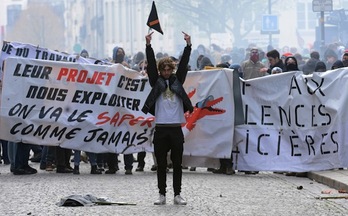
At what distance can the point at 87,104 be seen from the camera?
1953 centimetres

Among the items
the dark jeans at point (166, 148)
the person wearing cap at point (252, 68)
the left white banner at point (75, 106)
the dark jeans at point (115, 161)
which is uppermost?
the person wearing cap at point (252, 68)

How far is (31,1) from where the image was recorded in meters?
167

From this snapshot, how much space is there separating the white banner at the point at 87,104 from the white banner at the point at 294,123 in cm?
48

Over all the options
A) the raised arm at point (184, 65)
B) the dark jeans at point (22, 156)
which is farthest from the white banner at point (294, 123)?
the raised arm at point (184, 65)

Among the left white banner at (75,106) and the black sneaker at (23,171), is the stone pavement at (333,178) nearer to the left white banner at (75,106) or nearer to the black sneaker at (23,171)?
the left white banner at (75,106)

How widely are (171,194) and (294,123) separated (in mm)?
3933

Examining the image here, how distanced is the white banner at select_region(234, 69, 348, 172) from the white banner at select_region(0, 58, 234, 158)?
48 centimetres

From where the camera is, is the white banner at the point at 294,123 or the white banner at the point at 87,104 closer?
the white banner at the point at 294,123

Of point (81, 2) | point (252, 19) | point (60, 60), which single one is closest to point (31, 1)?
point (81, 2)

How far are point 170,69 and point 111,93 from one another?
5.12 metres

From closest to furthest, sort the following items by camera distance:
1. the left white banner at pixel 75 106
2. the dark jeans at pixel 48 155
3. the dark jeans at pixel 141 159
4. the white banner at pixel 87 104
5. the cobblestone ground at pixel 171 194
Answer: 1. the cobblestone ground at pixel 171 194
2. the white banner at pixel 87 104
3. the left white banner at pixel 75 106
4. the dark jeans at pixel 141 159
5. the dark jeans at pixel 48 155

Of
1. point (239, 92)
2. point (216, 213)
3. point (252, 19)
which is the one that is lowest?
point (216, 213)

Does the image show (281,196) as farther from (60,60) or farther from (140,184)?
(60,60)

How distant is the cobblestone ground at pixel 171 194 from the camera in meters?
13.5
